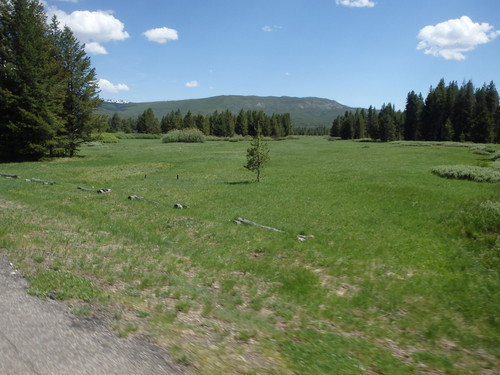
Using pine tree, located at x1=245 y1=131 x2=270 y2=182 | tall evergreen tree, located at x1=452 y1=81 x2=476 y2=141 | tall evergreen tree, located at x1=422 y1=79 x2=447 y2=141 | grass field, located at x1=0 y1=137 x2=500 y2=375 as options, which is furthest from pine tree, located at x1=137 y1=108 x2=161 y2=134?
grass field, located at x1=0 y1=137 x2=500 y2=375

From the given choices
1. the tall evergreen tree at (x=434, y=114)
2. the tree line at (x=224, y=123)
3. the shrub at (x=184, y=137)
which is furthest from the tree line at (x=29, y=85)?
the tall evergreen tree at (x=434, y=114)

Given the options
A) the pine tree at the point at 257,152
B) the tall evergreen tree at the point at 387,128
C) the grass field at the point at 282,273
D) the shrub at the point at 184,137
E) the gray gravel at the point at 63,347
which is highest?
the tall evergreen tree at the point at 387,128

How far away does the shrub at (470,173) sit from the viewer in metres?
27.1

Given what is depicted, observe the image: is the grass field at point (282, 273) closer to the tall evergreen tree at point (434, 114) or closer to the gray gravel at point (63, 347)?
the gray gravel at point (63, 347)

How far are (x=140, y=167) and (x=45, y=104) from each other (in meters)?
13.4

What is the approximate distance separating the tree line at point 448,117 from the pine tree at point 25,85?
95465mm

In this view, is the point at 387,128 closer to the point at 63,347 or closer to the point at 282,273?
the point at 282,273

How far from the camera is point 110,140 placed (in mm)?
93812

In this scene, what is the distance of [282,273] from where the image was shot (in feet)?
36.7

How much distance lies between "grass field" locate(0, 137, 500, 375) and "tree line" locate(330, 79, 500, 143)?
273 feet

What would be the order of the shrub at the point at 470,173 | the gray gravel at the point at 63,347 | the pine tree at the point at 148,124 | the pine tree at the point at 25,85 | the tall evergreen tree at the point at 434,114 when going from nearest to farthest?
the gray gravel at the point at 63,347, the shrub at the point at 470,173, the pine tree at the point at 25,85, the tall evergreen tree at the point at 434,114, the pine tree at the point at 148,124

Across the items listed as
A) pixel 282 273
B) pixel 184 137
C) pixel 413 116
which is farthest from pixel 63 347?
pixel 413 116

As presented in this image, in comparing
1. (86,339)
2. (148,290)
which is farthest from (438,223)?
(86,339)

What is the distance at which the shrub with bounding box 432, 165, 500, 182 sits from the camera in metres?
27.1
